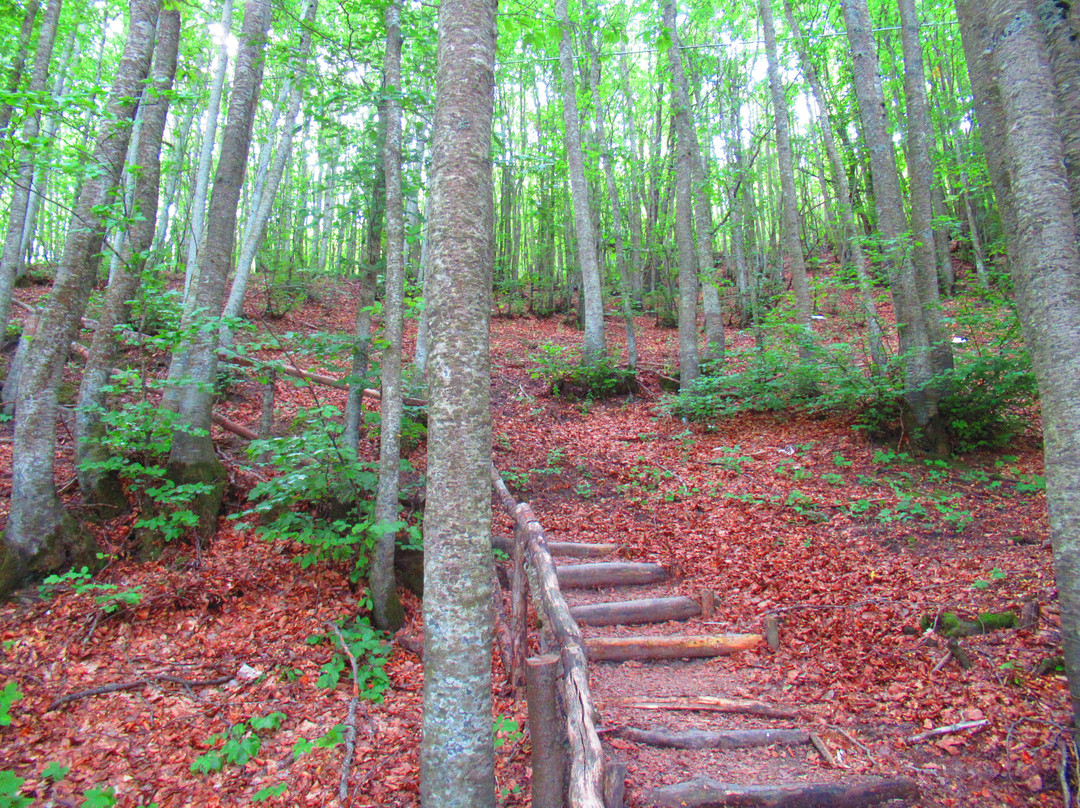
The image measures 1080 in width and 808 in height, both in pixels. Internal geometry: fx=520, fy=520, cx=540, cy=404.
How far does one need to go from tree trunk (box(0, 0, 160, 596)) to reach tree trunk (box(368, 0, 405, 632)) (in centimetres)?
230

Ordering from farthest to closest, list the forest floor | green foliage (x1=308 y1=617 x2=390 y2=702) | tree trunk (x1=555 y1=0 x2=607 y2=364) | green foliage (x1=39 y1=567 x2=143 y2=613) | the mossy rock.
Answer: tree trunk (x1=555 y1=0 x2=607 y2=364) → green foliage (x1=39 y1=567 x2=143 y2=613) → green foliage (x1=308 y1=617 x2=390 y2=702) → the mossy rock → the forest floor

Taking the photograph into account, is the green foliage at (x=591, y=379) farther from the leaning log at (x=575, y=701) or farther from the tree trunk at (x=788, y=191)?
the leaning log at (x=575, y=701)

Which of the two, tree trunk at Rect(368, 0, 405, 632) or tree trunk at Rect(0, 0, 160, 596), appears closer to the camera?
tree trunk at Rect(0, 0, 160, 596)

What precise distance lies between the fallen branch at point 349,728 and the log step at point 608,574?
2.10 metres

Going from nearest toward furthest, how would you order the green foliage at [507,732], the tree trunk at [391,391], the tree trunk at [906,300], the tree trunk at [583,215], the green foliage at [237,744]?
the green foliage at [237,744] → the green foliage at [507,732] → the tree trunk at [391,391] → the tree trunk at [906,300] → the tree trunk at [583,215]

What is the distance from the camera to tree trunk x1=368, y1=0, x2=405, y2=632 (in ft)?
15.8

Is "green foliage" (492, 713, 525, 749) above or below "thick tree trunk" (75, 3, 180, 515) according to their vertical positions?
below

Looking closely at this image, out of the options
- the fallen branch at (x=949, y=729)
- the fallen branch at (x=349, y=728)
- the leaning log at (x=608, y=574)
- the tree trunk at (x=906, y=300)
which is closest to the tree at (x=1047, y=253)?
the fallen branch at (x=949, y=729)

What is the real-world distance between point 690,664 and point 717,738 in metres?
→ 0.97

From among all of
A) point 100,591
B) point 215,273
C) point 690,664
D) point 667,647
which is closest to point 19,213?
point 215,273

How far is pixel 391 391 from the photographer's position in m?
4.91

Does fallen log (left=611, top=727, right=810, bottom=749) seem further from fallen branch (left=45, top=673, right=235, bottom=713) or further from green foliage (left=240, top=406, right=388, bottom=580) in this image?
fallen branch (left=45, top=673, right=235, bottom=713)

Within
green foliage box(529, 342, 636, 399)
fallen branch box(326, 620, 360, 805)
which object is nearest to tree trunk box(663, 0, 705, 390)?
green foliage box(529, 342, 636, 399)

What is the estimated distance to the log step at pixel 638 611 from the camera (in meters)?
4.83
